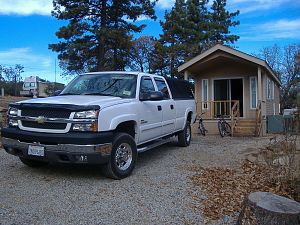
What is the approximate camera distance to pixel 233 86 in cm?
1795

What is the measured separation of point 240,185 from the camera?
5.88 metres

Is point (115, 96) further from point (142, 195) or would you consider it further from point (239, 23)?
point (239, 23)

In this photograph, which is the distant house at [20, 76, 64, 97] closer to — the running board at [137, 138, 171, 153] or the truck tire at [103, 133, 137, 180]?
the running board at [137, 138, 171, 153]

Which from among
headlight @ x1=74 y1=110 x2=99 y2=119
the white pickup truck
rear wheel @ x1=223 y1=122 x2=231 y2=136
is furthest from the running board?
rear wheel @ x1=223 y1=122 x2=231 y2=136

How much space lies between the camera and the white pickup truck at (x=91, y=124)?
538cm

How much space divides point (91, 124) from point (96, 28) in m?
18.5

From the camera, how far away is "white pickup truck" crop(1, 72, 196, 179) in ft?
17.6

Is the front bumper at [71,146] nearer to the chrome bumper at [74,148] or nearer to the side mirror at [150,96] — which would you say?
the chrome bumper at [74,148]

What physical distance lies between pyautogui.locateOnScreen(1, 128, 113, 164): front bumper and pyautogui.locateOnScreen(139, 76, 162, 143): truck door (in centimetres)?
124

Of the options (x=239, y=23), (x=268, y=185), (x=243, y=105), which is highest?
(x=239, y=23)

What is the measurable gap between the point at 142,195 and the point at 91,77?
3.24 m

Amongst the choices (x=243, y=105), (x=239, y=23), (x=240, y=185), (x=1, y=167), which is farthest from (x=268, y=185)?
(x=239, y=23)

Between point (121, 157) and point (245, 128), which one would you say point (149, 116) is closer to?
point (121, 157)

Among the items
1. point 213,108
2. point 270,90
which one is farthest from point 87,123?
point 270,90
